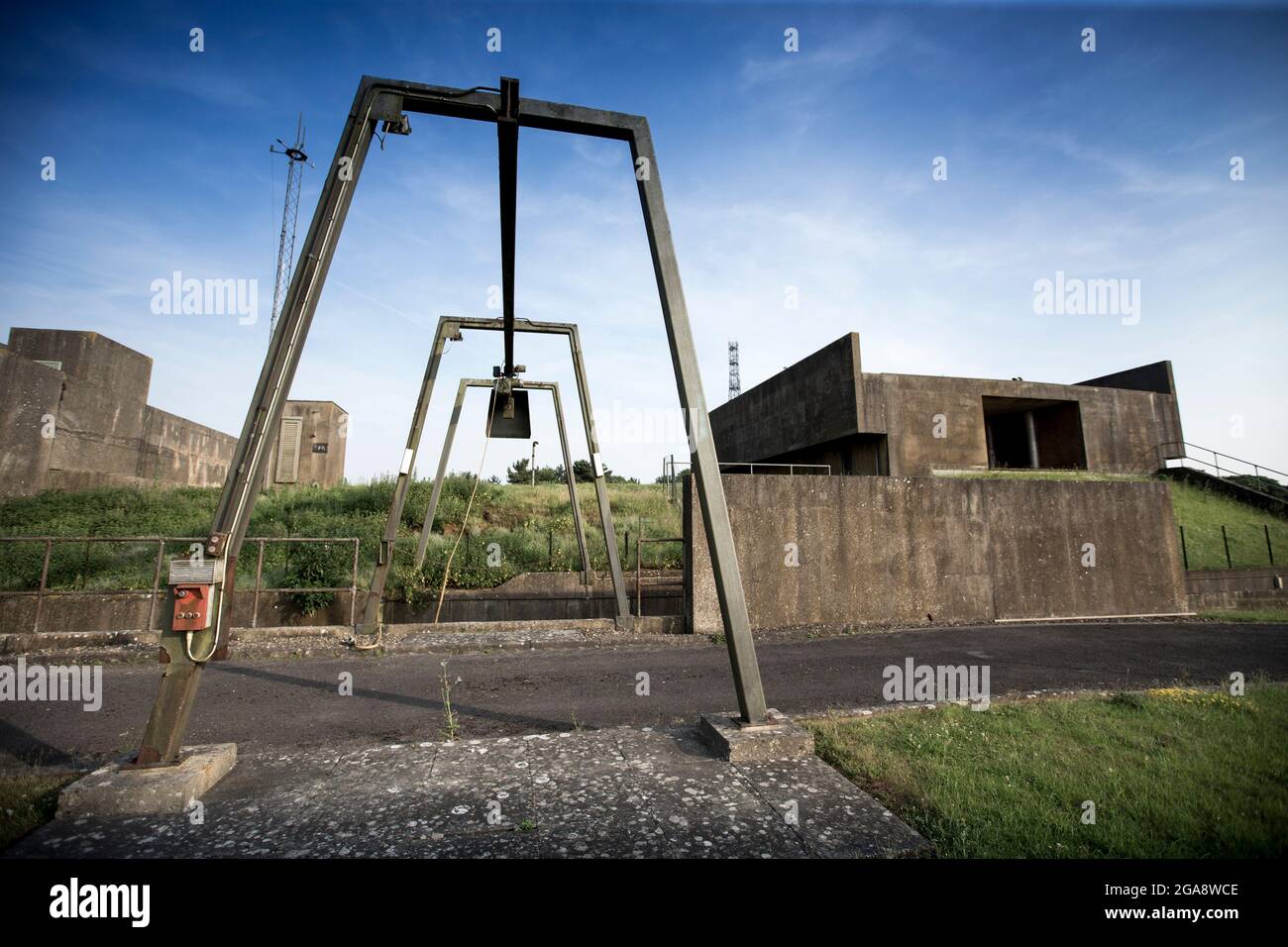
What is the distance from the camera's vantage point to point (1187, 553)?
591 inches

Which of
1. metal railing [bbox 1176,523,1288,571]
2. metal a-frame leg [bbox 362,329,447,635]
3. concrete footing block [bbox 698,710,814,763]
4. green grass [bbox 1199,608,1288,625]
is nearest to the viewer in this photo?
concrete footing block [bbox 698,710,814,763]

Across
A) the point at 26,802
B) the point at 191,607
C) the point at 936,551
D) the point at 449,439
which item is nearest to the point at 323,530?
the point at 449,439

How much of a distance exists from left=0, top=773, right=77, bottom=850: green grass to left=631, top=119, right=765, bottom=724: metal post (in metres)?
3.33

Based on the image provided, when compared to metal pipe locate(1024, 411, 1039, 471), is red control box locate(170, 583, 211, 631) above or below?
below

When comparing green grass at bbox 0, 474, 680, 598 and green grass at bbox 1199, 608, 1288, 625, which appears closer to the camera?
green grass at bbox 1199, 608, 1288, 625

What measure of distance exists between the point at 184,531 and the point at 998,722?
1518 centimetres

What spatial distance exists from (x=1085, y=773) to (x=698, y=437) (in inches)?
112

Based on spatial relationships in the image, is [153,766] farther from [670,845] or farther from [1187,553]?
[1187,553]

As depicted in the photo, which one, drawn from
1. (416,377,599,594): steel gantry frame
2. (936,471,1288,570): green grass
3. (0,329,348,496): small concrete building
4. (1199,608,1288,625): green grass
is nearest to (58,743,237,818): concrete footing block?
(416,377,599,594): steel gantry frame

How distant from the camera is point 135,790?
2.51 m

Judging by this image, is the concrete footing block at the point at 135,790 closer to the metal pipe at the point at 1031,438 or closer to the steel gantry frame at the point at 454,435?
the steel gantry frame at the point at 454,435

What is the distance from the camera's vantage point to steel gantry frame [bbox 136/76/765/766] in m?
2.73

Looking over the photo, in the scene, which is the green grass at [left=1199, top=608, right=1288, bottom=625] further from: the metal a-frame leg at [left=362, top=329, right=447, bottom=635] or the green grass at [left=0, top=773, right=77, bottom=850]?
the green grass at [left=0, top=773, right=77, bottom=850]
